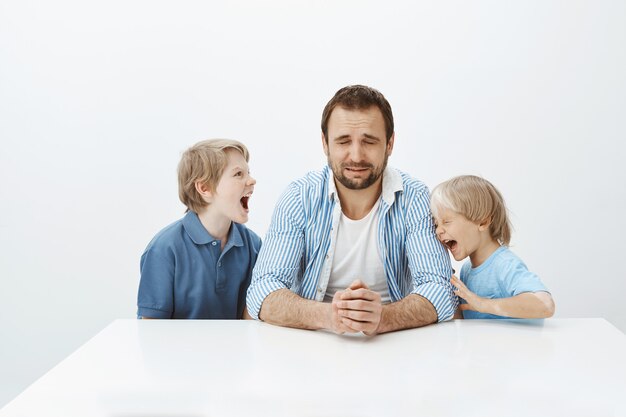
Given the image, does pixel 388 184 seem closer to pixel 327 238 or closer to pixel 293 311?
pixel 327 238

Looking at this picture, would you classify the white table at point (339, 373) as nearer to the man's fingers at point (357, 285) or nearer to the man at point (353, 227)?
the man's fingers at point (357, 285)

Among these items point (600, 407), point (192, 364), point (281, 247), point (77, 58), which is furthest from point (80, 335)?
point (600, 407)

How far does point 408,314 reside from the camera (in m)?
2.15

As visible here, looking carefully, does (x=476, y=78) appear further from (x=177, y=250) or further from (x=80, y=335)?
(x=80, y=335)

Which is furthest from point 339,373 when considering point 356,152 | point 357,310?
point 356,152

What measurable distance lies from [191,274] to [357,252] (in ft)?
2.05

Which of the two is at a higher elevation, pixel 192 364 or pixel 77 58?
pixel 77 58

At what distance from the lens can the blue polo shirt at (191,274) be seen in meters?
2.65

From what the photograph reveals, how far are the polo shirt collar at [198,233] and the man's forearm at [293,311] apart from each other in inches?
20.6

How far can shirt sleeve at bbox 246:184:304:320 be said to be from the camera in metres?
2.34

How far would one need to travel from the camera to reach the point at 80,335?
4.83 meters

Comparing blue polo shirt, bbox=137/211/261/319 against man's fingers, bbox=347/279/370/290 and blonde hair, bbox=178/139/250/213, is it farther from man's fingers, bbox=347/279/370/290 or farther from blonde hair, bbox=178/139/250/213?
man's fingers, bbox=347/279/370/290

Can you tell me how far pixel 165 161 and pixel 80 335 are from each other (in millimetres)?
1297

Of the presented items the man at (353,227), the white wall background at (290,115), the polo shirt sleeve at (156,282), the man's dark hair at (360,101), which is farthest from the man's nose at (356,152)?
the white wall background at (290,115)
